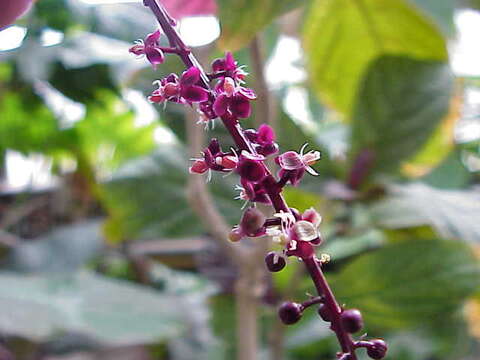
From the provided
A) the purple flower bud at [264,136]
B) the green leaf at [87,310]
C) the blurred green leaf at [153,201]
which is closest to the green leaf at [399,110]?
the blurred green leaf at [153,201]

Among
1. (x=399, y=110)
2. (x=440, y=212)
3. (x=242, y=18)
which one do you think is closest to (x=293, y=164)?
(x=242, y=18)

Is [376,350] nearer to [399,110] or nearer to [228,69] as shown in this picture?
[228,69]

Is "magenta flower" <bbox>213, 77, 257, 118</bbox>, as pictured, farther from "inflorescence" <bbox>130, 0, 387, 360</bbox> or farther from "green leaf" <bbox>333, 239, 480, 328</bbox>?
"green leaf" <bbox>333, 239, 480, 328</bbox>

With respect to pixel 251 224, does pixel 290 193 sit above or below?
above

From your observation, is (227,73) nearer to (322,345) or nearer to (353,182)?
(353,182)

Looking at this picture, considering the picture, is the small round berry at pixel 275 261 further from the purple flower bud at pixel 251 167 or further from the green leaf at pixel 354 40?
the green leaf at pixel 354 40

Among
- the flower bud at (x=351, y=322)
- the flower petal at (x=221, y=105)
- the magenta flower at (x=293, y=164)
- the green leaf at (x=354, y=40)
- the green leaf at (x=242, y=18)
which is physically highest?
the green leaf at (x=354, y=40)

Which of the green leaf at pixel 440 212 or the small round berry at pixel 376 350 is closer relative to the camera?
the small round berry at pixel 376 350
